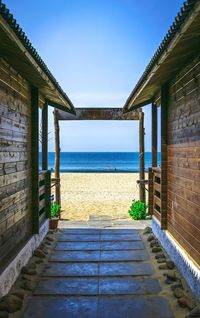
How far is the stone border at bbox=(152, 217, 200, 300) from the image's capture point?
5.02m

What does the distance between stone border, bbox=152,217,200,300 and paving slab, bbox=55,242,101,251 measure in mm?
1488

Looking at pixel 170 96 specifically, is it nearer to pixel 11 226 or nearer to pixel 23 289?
pixel 11 226

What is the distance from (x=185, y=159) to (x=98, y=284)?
2.53m

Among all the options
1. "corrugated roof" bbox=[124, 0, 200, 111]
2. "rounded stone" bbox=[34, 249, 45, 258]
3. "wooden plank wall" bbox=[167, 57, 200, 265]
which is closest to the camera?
"corrugated roof" bbox=[124, 0, 200, 111]

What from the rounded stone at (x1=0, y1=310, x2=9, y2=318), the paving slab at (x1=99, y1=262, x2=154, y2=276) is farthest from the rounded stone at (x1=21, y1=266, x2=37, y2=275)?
the rounded stone at (x1=0, y1=310, x2=9, y2=318)

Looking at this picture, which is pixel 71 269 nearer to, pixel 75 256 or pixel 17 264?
pixel 75 256

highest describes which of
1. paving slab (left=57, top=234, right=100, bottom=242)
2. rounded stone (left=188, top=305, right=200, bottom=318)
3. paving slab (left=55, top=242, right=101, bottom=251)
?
rounded stone (left=188, top=305, right=200, bottom=318)

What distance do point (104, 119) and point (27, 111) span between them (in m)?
5.25

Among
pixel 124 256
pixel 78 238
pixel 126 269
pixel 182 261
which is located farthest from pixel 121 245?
pixel 182 261

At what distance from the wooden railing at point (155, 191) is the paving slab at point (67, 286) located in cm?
318

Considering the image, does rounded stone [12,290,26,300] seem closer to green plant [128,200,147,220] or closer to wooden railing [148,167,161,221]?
wooden railing [148,167,161,221]

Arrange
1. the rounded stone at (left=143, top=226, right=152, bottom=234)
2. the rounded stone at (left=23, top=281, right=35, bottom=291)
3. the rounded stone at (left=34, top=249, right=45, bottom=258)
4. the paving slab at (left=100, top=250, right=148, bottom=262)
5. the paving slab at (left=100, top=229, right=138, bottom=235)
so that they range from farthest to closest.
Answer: the paving slab at (left=100, top=229, right=138, bottom=235)
the rounded stone at (left=143, top=226, right=152, bottom=234)
the rounded stone at (left=34, top=249, right=45, bottom=258)
the paving slab at (left=100, top=250, right=148, bottom=262)
the rounded stone at (left=23, top=281, right=35, bottom=291)

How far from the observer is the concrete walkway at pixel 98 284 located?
4.60 m

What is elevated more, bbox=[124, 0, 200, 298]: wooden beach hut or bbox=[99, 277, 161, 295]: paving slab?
bbox=[124, 0, 200, 298]: wooden beach hut
